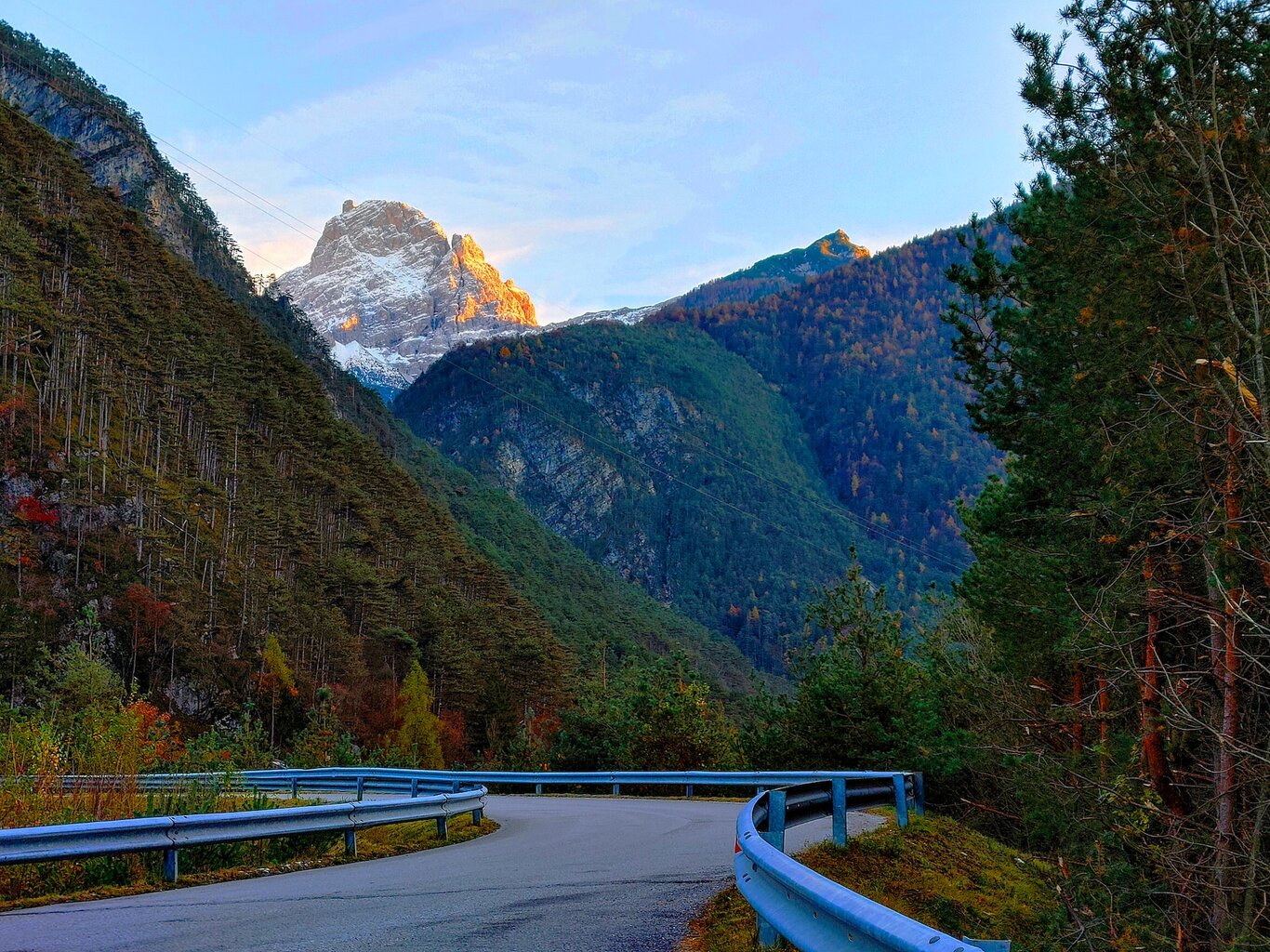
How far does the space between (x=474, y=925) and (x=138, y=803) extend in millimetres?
6293

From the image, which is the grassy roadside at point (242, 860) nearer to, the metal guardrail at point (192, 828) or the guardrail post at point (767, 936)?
the metal guardrail at point (192, 828)

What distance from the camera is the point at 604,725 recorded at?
36.8m

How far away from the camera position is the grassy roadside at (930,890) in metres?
6.87

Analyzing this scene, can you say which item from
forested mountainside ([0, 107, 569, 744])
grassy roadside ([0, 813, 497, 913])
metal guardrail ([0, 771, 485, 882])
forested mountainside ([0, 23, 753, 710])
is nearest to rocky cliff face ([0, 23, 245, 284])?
forested mountainside ([0, 23, 753, 710])

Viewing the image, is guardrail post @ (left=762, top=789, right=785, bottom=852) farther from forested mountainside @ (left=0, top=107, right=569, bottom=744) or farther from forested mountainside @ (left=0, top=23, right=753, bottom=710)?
forested mountainside @ (left=0, top=23, right=753, bottom=710)

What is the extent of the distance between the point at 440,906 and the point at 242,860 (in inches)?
178

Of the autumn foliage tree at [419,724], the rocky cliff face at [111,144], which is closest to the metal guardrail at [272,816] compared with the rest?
the autumn foliage tree at [419,724]

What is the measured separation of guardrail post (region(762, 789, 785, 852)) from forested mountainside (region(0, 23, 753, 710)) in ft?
399

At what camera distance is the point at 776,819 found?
7.09 meters

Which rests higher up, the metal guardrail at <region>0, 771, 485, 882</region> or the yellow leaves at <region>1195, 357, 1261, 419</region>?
the yellow leaves at <region>1195, 357, 1261, 419</region>

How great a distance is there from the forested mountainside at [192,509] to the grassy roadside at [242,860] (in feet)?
138

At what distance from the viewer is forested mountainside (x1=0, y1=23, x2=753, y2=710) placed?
145m

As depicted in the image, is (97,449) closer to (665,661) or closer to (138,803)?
(665,661)

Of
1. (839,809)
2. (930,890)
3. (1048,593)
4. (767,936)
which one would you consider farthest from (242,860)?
(1048,593)
